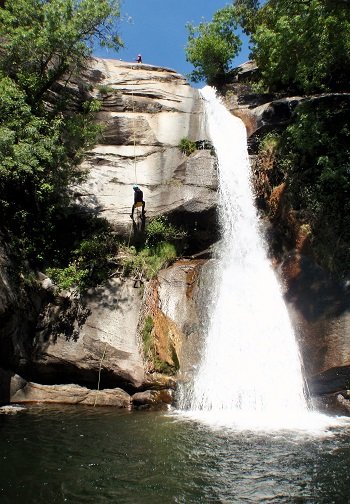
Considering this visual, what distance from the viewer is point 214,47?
27.9 meters

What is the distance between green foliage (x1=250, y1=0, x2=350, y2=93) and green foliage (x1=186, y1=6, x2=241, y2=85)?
710cm

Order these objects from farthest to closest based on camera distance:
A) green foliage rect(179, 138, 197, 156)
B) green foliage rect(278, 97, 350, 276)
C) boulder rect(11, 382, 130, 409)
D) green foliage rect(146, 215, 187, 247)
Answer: green foliage rect(179, 138, 197, 156), green foliage rect(146, 215, 187, 247), green foliage rect(278, 97, 350, 276), boulder rect(11, 382, 130, 409)

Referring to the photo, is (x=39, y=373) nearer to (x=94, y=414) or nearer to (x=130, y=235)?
(x=94, y=414)

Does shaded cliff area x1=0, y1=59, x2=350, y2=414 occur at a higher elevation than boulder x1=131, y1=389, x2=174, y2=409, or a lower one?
higher

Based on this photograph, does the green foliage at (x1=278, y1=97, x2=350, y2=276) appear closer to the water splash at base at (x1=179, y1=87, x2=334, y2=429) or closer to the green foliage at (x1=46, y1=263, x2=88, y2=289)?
the water splash at base at (x1=179, y1=87, x2=334, y2=429)

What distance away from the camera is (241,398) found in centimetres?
1083

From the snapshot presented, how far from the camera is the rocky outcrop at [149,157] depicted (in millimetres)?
16625

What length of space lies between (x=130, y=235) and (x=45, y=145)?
14.7ft

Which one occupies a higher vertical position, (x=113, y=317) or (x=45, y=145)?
(x=45, y=145)

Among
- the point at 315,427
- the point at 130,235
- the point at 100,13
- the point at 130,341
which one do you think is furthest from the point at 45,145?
the point at 315,427

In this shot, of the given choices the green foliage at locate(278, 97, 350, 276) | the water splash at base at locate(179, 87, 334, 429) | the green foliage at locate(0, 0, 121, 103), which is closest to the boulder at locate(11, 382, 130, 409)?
the water splash at base at locate(179, 87, 334, 429)

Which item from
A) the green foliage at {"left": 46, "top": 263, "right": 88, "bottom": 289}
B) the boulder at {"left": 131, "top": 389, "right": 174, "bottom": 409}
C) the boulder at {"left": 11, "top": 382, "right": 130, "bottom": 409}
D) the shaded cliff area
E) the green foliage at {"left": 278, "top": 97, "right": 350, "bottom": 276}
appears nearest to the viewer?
the boulder at {"left": 131, "top": 389, "right": 174, "bottom": 409}

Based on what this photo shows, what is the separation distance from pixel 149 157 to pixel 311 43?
299 inches

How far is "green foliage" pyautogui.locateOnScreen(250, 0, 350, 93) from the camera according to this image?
14.5 m
